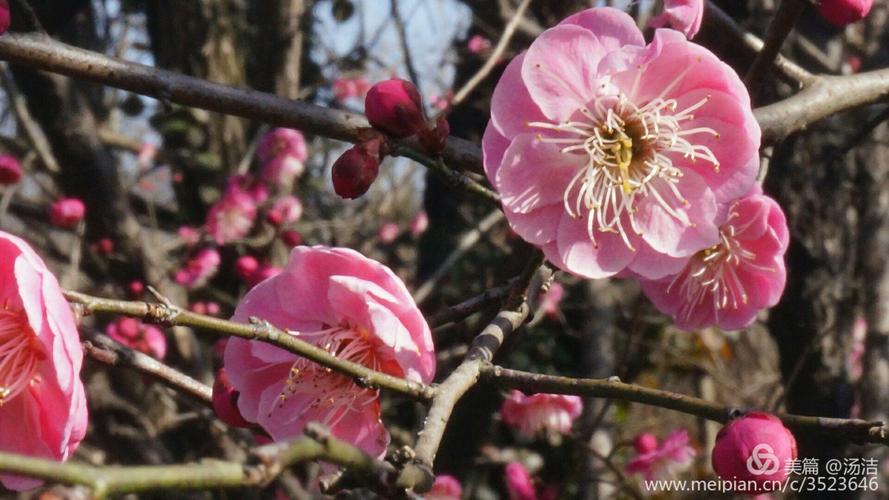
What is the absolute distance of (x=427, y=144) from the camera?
1.20m

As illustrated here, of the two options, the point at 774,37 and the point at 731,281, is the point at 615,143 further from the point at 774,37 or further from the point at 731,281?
the point at 731,281

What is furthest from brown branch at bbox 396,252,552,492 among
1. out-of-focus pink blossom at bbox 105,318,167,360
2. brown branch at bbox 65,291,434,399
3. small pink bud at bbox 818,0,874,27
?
out-of-focus pink blossom at bbox 105,318,167,360

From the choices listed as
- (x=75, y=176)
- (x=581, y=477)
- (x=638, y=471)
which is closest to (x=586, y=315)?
(x=581, y=477)

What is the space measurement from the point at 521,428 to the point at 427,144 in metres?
1.98

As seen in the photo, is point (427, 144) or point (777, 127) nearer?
point (427, 144)

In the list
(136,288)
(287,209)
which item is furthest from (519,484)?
(287,209)

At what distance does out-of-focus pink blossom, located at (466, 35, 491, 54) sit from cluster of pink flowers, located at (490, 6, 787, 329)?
104 inches

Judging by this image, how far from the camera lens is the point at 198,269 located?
370 cm

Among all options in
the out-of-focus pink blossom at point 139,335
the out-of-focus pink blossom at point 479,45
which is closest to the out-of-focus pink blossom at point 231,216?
the out-of-focus pink blossom at point 139,335

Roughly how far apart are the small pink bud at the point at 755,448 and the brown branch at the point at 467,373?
10.4 inches

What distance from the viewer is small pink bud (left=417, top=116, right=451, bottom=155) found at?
1.20 m

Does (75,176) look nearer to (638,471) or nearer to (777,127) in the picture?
(638,471)

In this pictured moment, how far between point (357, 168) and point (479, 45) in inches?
115

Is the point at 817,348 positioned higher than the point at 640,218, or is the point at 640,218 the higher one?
the point at 640,218
